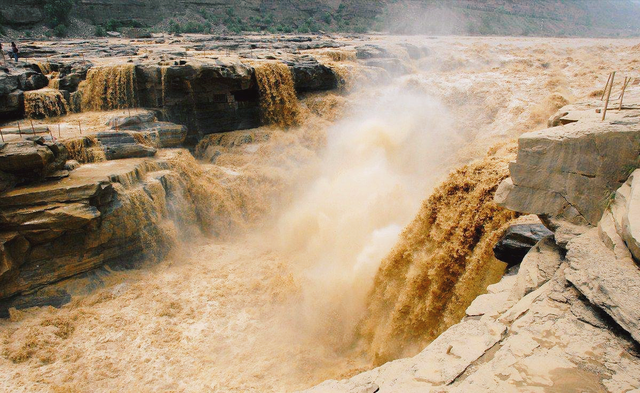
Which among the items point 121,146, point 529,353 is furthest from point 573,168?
point 121,146

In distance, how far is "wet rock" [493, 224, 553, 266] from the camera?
5453 mm

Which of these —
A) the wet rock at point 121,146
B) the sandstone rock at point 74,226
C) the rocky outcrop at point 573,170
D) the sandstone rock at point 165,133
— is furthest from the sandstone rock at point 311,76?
the rocky outcrop at point 573,170

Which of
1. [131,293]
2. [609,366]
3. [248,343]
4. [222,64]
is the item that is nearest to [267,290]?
[248,343]

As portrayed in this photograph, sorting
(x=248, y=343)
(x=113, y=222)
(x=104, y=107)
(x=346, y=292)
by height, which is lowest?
(x=248, y=343)

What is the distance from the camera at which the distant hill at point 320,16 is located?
1272 inches

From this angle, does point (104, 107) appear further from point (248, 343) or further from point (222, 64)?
point (248, 343)

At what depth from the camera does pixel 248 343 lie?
761 centimetres

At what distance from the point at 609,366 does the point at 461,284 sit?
3.04m

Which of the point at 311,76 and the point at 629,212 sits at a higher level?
the point at 311,76

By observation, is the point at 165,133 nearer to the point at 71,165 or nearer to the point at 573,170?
the point at 71,165

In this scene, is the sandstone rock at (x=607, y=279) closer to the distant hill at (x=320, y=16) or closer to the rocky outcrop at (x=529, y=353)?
the rocky outcrop at (x=529, y=353)

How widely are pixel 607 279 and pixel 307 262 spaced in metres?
7.09

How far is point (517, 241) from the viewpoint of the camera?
554 centimetres

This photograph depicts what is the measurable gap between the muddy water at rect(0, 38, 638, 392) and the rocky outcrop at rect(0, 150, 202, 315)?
520 mm
